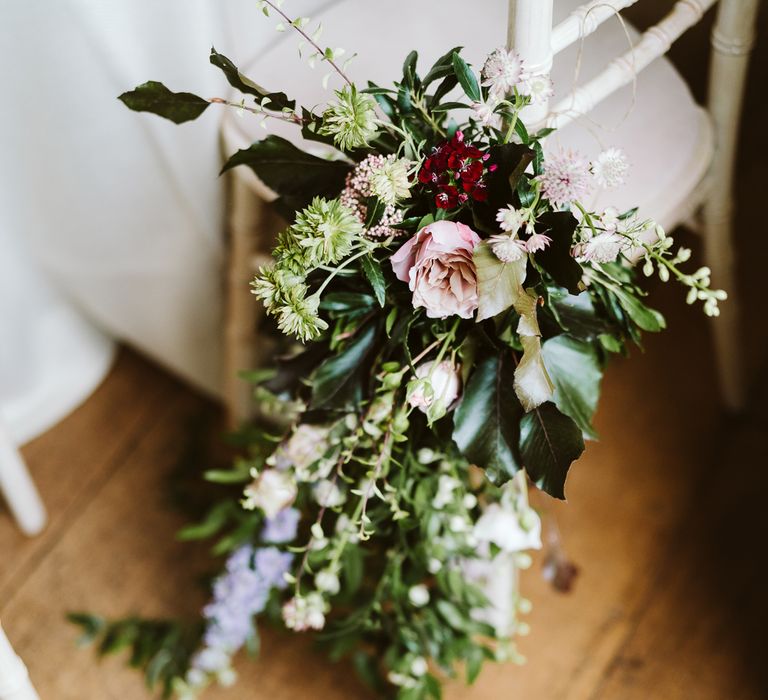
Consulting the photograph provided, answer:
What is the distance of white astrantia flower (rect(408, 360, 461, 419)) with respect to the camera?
0.71m

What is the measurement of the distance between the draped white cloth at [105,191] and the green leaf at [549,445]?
1.67 ft

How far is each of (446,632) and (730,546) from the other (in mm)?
444

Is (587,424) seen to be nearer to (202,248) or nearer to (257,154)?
(257,154)

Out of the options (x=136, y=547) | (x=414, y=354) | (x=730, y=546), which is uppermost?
(x=414, y=354)

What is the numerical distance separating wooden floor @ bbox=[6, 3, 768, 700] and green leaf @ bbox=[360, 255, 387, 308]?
670 millimetres

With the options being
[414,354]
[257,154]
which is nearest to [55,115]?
[257,154]

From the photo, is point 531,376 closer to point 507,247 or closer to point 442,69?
point 507,247

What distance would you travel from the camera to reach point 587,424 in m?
0.81

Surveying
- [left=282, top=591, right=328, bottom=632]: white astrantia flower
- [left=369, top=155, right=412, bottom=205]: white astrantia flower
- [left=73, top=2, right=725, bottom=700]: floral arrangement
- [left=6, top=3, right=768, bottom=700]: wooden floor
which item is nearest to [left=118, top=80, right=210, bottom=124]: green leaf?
[left=73, top=2, right=725, bottom=700]: floral arrangement

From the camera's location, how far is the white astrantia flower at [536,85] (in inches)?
26.4

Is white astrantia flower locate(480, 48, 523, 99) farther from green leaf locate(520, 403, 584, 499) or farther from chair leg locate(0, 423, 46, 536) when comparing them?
chair leg locate(0, 423, 46, 536)

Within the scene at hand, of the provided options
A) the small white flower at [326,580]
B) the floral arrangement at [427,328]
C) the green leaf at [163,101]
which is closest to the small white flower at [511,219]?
the floral arrangement at [427,328]

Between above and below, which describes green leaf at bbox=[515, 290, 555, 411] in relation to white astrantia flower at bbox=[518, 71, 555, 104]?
below

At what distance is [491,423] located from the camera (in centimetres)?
76
